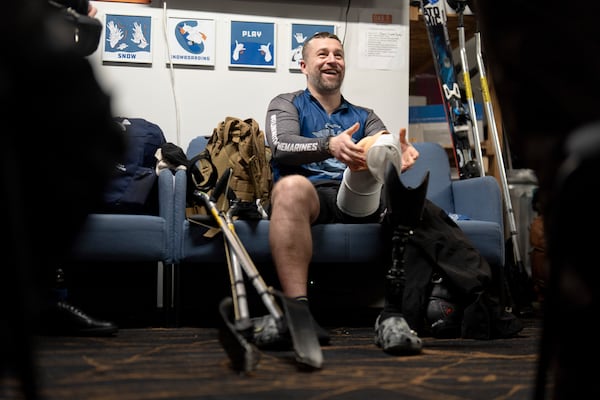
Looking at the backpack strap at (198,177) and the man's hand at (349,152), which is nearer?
the man's hand at (349,152)

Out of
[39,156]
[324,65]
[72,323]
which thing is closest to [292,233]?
[72,323]

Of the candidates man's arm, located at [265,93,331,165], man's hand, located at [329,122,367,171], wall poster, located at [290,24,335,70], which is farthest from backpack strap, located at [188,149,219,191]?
wall poster, located at [290,24,335,70]

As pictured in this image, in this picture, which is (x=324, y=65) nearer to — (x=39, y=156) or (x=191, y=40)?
(x=191, y=40)

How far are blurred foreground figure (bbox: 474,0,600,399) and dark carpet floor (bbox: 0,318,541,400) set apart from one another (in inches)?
20.0

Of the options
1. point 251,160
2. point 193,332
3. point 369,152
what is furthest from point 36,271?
point 251,160

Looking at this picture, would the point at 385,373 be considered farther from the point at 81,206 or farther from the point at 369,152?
the point at 81,206

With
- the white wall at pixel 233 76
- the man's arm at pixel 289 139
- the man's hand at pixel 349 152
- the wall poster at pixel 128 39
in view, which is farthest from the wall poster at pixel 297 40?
the man's hand at pixel 349 152

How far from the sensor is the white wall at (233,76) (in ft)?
10.7

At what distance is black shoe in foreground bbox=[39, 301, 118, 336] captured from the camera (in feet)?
7.40

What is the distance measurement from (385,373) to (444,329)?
2.56 feet

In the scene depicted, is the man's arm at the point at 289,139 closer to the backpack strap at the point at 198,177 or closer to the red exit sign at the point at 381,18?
the backpack strap at the point at 198,177

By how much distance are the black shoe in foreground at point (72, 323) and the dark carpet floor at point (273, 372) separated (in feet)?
0.23

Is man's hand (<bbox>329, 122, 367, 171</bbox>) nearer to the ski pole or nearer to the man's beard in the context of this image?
the man's beard

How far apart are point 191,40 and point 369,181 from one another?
145cm
